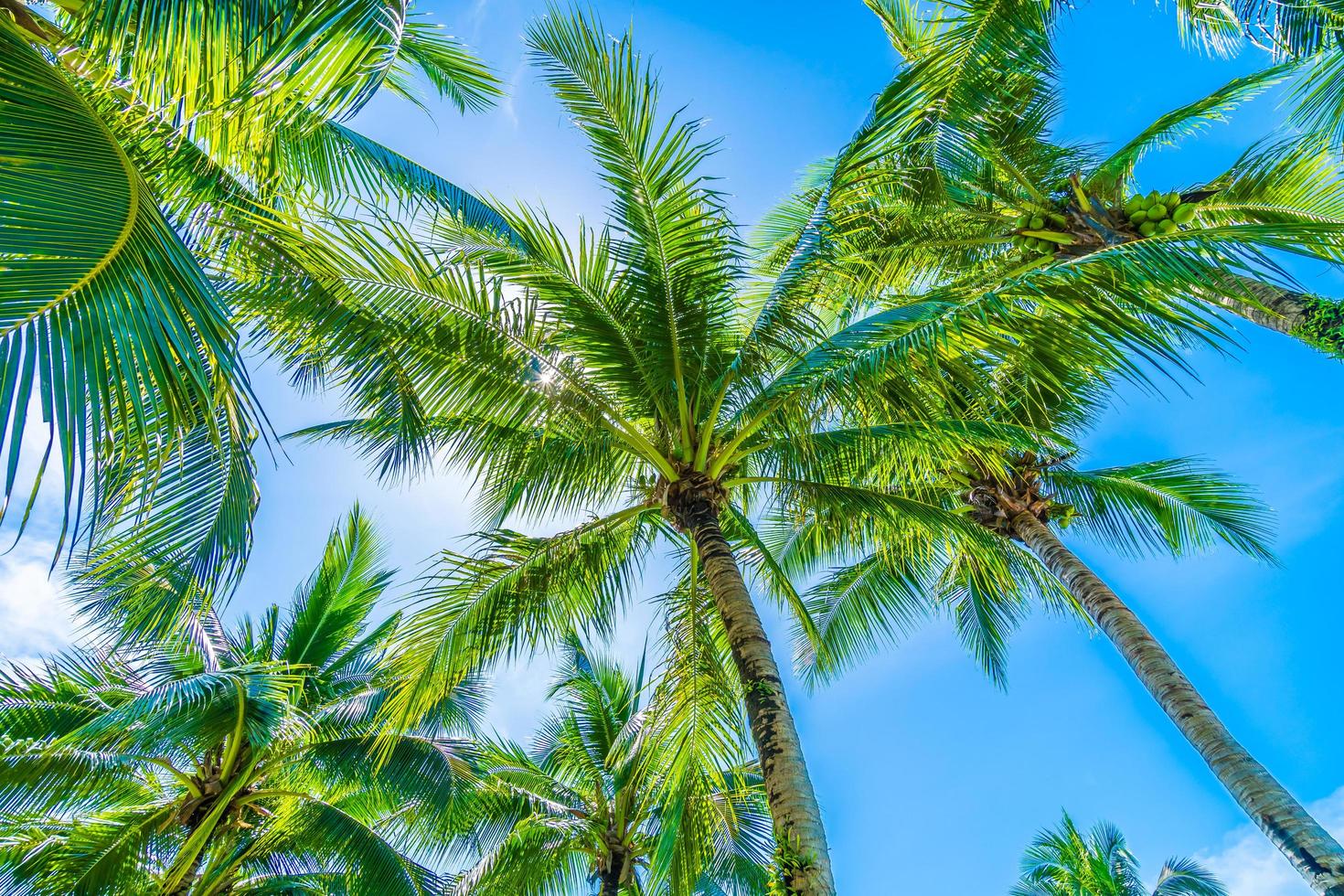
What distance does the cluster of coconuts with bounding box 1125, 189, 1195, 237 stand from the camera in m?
6.80

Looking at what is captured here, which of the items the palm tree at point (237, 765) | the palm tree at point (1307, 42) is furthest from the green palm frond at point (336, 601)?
the palm tree at point (1307, 42)

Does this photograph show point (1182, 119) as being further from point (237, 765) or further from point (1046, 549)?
point (237, 765)

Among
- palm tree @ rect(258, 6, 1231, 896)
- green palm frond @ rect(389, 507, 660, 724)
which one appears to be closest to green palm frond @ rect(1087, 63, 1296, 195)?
palm tree @ rect(258, 6, 1231, 896)

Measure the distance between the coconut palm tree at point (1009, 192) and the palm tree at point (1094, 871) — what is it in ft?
41.5

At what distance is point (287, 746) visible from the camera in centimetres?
906

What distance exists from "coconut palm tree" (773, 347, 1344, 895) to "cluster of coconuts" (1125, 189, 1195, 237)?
156 cm

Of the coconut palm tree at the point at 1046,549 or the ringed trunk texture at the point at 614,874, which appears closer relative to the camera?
the coconut palm tree at the point at 1046,549

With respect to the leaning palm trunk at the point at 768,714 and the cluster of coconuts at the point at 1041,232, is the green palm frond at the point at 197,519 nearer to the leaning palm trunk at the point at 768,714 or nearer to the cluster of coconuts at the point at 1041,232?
the leaning palm trunk at the point at 768,714

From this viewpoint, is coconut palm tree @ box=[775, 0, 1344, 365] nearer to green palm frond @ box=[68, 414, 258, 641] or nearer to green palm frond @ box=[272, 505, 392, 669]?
green palm frond @ box=[68, 414, 258, 641]

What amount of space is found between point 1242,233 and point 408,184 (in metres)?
5.71

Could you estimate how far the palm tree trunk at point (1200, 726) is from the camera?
5348 millimetres

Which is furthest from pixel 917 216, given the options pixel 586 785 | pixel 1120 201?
pixel 586 785

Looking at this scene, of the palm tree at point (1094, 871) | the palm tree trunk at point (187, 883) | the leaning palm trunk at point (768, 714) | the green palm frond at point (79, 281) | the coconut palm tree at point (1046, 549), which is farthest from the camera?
the palm tree at point (1094, 871)

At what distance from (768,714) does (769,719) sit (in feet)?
0.10
